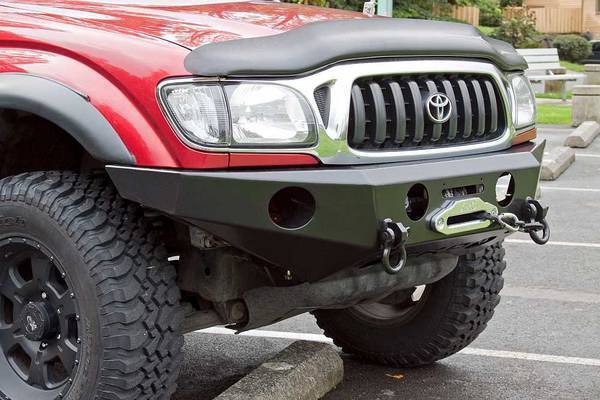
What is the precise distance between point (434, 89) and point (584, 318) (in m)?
2.50

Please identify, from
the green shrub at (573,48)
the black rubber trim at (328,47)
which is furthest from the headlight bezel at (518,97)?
the green shrub at (573,48)

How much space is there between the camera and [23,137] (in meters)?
3.80

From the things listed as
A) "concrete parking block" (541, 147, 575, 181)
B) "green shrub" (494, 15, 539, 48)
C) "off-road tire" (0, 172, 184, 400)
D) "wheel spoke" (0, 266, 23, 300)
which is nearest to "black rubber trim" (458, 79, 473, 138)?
"off-road tire" (0, 172, 184, 400)

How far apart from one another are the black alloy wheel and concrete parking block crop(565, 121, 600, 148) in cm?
1038

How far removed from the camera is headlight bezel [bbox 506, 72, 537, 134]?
396cm

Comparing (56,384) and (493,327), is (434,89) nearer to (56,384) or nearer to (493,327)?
(56,384)

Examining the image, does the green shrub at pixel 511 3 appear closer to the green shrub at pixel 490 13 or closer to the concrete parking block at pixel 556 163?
the green shrub at pixel 490 13

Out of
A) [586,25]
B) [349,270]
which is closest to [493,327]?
[349,270]

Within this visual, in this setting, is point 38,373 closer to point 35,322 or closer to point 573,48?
point 35,322

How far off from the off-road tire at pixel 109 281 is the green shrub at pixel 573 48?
34262mm

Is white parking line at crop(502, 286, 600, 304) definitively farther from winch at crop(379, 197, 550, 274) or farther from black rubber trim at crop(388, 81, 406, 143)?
black rubber trim at crop(388, 81, 406, 143)

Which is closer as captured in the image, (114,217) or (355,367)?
(114,217)

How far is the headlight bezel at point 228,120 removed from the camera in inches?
123

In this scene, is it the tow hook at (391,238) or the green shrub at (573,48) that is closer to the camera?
the tow hook at (391,238)
